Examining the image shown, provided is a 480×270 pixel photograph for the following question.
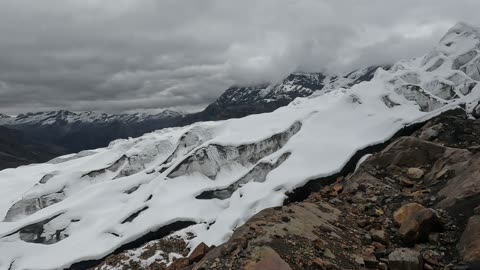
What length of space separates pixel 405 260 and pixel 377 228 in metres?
2.73

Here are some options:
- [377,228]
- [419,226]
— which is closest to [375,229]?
[377,228]

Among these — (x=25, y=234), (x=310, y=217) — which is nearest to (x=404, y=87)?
(x=310, y=217)

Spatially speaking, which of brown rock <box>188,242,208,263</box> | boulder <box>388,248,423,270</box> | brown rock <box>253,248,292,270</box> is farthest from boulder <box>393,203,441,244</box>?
brown rock <box>188,242,208,263</box>

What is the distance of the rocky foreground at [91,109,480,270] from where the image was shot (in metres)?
10.6

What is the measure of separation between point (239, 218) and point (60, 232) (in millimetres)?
36504

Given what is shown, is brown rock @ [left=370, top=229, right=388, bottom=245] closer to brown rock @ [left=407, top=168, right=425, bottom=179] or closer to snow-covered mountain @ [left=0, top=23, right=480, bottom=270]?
brown rock @ [left=407, top=168, right=425, bottom=179]

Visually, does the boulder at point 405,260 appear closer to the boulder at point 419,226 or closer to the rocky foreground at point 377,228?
the rocky foreground at point 377,228

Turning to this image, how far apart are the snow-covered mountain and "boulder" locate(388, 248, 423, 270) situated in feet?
72.7

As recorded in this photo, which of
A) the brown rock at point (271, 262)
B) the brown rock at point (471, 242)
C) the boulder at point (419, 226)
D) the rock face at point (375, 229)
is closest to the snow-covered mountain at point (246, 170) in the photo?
the rock face at point (375, 229)

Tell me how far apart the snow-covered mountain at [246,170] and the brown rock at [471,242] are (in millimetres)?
21930

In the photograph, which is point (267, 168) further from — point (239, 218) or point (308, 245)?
point (308, 245)

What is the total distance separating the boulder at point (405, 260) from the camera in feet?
34.3

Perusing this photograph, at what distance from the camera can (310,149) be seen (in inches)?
1619

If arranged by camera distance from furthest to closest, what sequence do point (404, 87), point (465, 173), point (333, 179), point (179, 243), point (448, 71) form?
point (448, 71), point (404, 87), point (179, 243), point (333, 179), point (465, 173)
